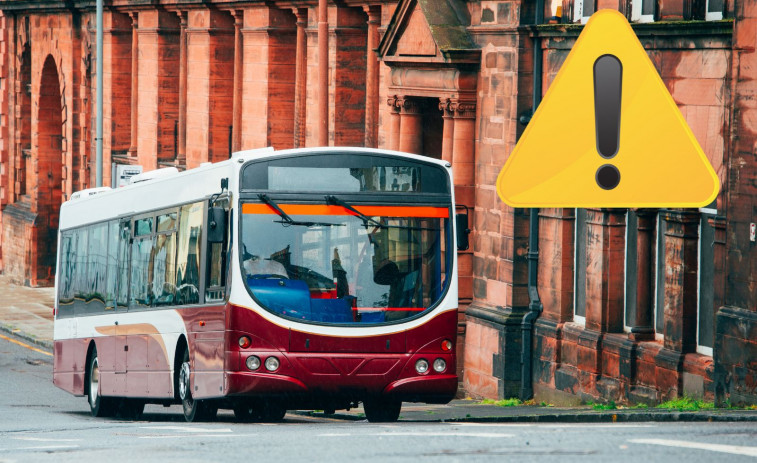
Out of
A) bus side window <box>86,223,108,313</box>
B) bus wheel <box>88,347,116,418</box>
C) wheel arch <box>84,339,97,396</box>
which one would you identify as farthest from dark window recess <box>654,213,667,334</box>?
wheel arch <box>84,339,97,396</box>

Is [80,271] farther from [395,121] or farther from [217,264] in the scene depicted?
[217,264]

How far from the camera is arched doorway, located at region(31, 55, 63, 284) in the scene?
45.6 m

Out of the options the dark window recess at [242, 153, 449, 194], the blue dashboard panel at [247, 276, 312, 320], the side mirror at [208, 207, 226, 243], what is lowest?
the blue dashboard panel at [247, 276, 312, 320]

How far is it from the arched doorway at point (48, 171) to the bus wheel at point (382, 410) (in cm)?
3102

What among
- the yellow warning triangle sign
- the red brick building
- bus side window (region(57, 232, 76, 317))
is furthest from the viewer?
bus side window (region(57, 232, 76, 317))

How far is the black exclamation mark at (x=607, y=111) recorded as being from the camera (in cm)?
820

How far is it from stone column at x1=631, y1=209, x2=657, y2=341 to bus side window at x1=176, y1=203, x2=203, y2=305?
5.56 m

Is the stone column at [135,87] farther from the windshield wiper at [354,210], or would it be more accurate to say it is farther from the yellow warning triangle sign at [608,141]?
the yellow warning triangle sign at [608,141]

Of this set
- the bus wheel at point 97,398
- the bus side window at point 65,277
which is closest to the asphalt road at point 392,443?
the bus wheel at point 97,398

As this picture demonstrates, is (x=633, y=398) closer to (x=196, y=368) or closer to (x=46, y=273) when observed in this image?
(x=196, y=368)

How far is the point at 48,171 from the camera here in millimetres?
47156

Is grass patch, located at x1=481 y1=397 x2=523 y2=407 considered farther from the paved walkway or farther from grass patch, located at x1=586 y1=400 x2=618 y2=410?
the paved walkway


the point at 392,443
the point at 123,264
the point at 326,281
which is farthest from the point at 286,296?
the point at 123,264

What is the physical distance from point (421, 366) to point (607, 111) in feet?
22.6
